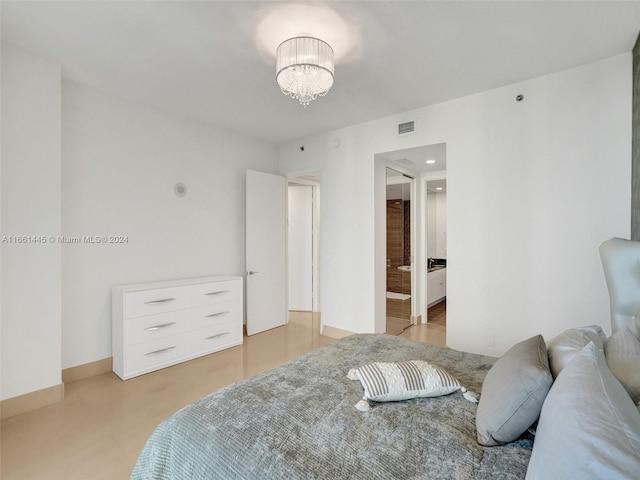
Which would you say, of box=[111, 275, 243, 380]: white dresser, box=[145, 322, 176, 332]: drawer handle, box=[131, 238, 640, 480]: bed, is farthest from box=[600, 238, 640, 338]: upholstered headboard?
box=[145, 322, 176, 332]: drawer handle

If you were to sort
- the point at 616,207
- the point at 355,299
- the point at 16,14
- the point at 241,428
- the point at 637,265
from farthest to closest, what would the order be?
the point at 355,299
the point at 616,207
the point at 16,14
the point at 637,265
the point at 241,428

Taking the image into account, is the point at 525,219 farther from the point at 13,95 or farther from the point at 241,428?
the point at 13,95

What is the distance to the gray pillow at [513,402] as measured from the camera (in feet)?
3.27

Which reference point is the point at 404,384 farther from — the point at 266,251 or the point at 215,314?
the point at 266,251

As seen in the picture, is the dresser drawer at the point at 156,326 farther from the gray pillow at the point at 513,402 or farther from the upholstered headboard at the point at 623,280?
the upholstered headboard at the point at 623,280

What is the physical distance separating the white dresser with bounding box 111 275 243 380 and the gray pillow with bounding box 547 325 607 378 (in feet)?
10.2

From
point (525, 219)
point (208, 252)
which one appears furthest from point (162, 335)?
point (525, 219)

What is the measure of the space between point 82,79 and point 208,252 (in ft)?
6.87

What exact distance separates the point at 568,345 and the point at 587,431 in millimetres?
623

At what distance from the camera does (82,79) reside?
270 centimetres

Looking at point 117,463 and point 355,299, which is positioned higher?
point 355,299

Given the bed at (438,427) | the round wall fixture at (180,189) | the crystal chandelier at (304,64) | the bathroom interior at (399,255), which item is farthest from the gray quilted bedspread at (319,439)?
the round wall fixture at (180,189)

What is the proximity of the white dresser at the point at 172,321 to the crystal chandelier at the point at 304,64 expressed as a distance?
2.34 metres

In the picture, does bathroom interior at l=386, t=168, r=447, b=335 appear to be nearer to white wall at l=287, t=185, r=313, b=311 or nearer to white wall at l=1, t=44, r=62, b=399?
white wall at l=287, t=185, r=313, b=311
